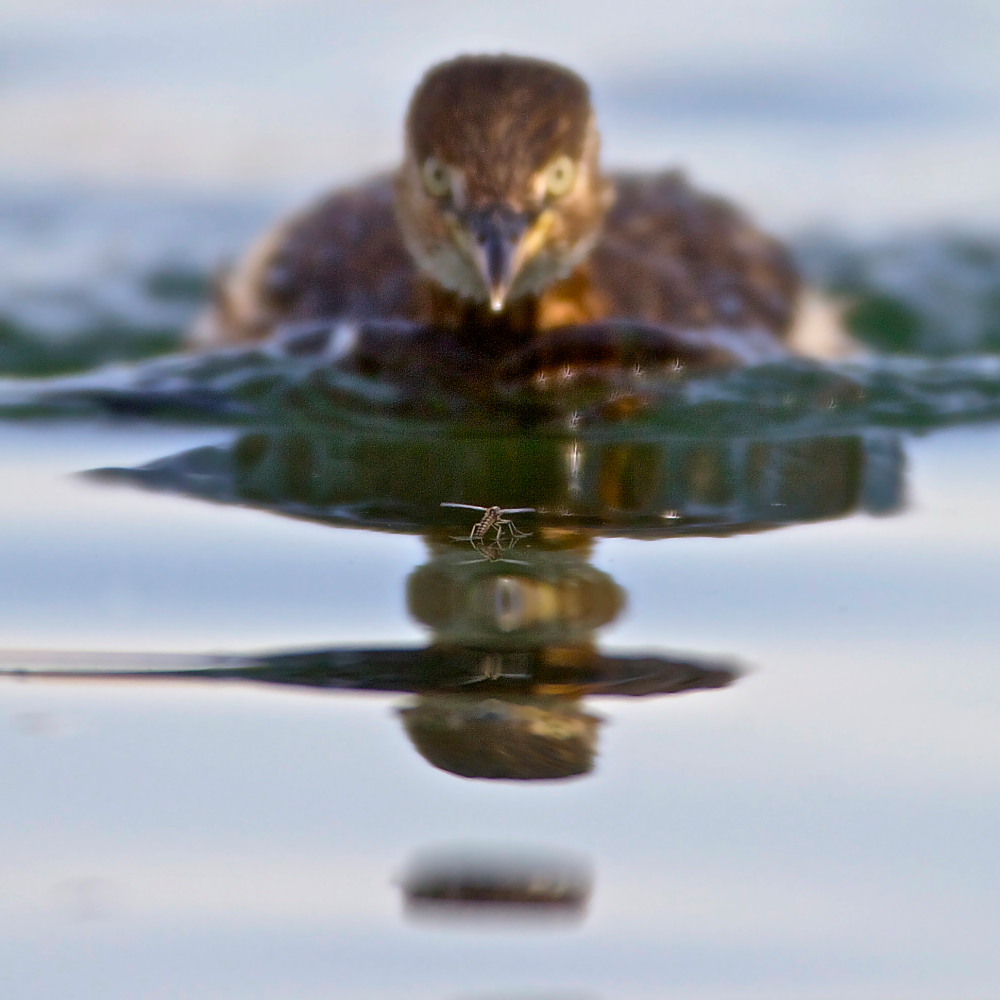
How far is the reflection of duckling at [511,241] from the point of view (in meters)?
4.97

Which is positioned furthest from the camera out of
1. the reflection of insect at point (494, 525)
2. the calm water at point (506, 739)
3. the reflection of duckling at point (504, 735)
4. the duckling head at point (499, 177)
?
the duckling head at point (499, 177)

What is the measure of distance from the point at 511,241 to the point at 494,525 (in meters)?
1.38

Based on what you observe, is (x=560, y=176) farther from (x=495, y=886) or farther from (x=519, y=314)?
(x=495, y=886)

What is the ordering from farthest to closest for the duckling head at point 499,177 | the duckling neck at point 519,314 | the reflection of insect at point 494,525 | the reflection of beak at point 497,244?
1. the duckling neck at point 519,314
2. the duckling head at point 499,177
3. the reflection of beak at point 497,244
4. the reflection of insect at point 494,525

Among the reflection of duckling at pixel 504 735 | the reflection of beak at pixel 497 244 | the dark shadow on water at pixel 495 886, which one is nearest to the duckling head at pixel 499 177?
the reflection of beak at pixel 497 244

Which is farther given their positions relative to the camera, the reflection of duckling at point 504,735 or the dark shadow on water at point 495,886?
the reflection of duckling at point 504,735

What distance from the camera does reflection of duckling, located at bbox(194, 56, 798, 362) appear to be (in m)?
4.97

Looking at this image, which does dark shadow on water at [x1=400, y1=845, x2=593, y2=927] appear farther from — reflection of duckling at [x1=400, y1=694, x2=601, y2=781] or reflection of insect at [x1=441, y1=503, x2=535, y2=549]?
reflection of insect at [x1=441, y1=503, x2=535, y2=549]

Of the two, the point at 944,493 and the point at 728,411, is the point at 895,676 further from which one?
the point at 728,411

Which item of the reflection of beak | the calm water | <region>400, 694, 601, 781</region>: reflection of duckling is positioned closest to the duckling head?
the reflection of beak

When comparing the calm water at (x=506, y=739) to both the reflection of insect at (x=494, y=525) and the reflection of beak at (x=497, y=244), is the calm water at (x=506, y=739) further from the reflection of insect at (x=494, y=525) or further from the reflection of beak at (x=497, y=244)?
the reflection of beak at (x=497, y=244)

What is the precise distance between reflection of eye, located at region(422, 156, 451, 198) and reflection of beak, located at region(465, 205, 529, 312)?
19 centimetres

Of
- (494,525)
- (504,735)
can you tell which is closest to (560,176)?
(494,525)

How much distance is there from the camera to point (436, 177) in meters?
5.11
